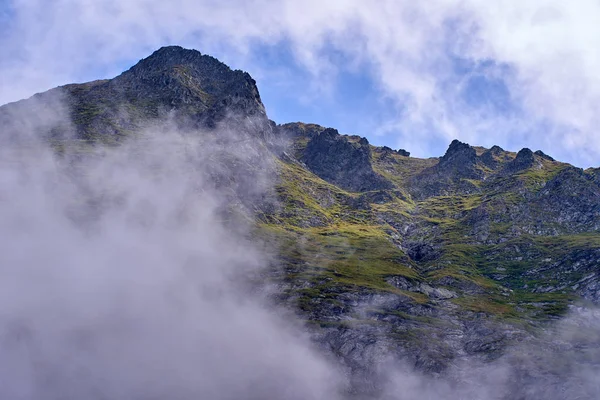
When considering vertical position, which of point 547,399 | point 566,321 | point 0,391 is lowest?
point 0,391

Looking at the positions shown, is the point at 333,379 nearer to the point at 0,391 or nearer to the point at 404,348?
the point at 404,348

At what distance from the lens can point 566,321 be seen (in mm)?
199250

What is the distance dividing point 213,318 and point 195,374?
108ft

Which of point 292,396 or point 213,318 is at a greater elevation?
point 213,318

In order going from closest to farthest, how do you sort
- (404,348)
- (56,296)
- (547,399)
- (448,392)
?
(547,399) < (448,392) < (404,348) < (56,296)

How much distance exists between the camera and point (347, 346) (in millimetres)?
181375

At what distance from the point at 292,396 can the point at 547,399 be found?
73007mm

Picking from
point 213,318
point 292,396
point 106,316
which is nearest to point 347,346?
point 292,396

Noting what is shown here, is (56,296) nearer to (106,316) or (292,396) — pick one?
(106,316)

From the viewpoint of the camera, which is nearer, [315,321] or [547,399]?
[547,399]

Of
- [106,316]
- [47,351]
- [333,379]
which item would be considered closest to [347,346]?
[333,379]

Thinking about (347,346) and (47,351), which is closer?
(47,351)

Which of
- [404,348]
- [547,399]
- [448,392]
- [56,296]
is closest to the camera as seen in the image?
[547,399]

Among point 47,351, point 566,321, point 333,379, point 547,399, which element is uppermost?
point 566,321
